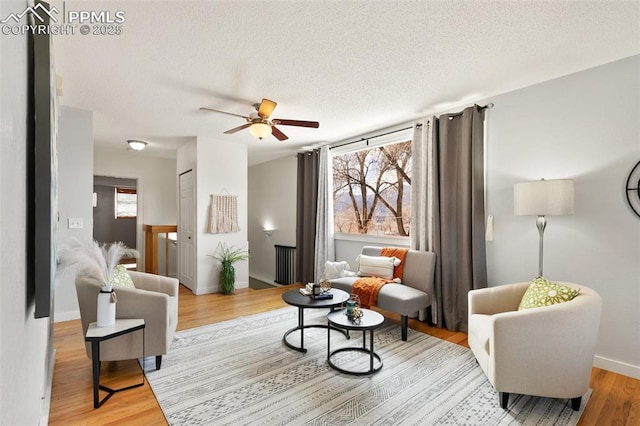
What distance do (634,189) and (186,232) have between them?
5.81 meters

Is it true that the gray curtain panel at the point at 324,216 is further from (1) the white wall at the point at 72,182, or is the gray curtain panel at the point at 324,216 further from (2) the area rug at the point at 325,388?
(1) the white wall at the point at 72,182

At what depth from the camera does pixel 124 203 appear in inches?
351

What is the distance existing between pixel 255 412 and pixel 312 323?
1728 millimetres

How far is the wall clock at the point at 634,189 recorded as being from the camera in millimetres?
2540

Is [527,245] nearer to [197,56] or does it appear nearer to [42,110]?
[197,56]

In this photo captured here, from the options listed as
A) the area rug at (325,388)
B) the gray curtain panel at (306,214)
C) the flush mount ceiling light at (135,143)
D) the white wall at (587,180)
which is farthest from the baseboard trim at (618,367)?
the flush mount ceiling light at (135,143)

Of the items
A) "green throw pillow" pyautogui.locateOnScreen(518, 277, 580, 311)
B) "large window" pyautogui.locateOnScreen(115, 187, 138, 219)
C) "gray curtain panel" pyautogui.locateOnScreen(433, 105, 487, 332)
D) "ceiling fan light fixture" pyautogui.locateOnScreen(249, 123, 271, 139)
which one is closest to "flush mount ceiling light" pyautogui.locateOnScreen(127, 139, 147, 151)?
"ceiling fan light fixture" pyautogui.locateOnScreen(249, 123, 271, 139)

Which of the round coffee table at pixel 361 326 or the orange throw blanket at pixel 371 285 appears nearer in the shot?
the round coffee table at pixel 361 326

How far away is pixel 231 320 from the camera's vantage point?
12.7ft

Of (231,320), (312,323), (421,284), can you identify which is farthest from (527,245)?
(231,320)

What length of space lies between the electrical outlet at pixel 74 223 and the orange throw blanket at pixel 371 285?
11.2 ft

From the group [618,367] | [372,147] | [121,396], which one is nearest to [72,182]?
[121,396]

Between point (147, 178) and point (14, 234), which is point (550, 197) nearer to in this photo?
point (14, 234)

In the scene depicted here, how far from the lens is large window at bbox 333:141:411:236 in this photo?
14.9 ft
